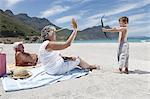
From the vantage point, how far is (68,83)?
17.7ft

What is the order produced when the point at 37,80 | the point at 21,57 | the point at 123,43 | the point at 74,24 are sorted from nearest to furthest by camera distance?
the point at 37,80, the point at 74,24, the point at 123,43, the point at 21,57

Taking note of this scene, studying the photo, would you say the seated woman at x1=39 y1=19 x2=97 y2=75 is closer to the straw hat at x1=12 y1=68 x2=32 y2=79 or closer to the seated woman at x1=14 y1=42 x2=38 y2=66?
the straw hat at x1=12 y1=68 x2=32 y2=79

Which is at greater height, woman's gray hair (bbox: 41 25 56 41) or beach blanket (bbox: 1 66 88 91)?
woman's gray hair (bbox: 41 25 56 41)

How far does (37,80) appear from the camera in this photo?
18.7 ft

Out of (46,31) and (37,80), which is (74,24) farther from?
(37,80)

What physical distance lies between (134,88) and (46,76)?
1.83 metres

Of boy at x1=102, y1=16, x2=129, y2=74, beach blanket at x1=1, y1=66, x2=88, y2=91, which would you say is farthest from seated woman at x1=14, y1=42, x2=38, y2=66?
boy at x1=102, y1=16, x2=129, y2=74

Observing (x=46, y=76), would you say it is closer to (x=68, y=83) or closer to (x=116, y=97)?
(x=68, y=83)

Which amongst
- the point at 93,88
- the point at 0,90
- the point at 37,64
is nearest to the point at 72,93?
the point at 93,88

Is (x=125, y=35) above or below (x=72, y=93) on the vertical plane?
above

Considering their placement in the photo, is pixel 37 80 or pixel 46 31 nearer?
pixel 37 80

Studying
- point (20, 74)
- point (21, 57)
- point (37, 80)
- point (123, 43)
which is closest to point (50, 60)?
point (37, 80)

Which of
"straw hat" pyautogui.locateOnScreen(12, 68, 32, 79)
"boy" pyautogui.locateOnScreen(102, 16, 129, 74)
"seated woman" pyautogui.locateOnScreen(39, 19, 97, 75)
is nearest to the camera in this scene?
"seated woman" pyautogui.locateOnScreen(39, 19, 97, 75)

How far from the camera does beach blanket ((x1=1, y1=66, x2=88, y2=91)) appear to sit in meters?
5.34
